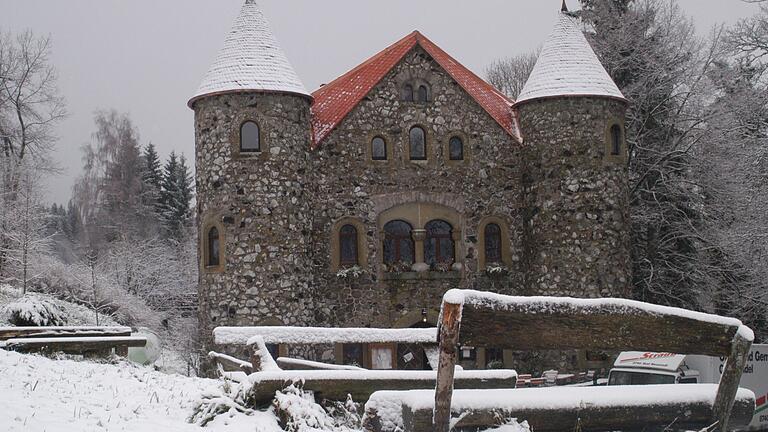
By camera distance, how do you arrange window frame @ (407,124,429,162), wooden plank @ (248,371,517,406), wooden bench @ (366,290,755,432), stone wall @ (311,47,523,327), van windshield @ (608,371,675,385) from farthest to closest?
window frame @ (407,124,429,162) → stone wall @ (311,47,523,327) → van windshield @ (608,371,675,385) → wooden plank @ (248,371,517,406) → wooden bench @ (366,290,755,432)

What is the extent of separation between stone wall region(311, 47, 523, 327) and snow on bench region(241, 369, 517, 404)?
16.1m

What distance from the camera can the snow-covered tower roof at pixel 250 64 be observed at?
A: 76.8ft

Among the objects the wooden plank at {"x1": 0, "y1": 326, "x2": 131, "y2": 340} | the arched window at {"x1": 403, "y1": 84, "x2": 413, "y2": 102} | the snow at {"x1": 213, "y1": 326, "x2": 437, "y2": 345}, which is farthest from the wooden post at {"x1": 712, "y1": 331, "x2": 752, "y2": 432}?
the arched window at {"x1": 403, "y1": 84, "x2": 413, "y2": 102}

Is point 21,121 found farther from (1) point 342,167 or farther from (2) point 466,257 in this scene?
(2) point 466,257

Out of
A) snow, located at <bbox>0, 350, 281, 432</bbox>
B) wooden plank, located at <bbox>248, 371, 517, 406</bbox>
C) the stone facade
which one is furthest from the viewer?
the stone facade

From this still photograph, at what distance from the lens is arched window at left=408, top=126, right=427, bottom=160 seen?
25.0 m

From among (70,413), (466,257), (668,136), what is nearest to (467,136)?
(466,257)

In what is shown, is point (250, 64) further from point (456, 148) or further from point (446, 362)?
point (446, 362)

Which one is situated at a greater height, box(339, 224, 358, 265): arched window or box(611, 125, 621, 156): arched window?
box(611, 125, 621, 156): arched window

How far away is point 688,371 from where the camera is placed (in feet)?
58.9

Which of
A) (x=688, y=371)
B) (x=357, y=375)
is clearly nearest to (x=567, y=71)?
(x=688, y=371)

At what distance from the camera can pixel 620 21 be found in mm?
32438

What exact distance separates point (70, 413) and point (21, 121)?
126ft

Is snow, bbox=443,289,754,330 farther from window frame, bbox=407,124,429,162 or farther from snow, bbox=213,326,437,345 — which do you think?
window frame, bbox=407,124,429,162
